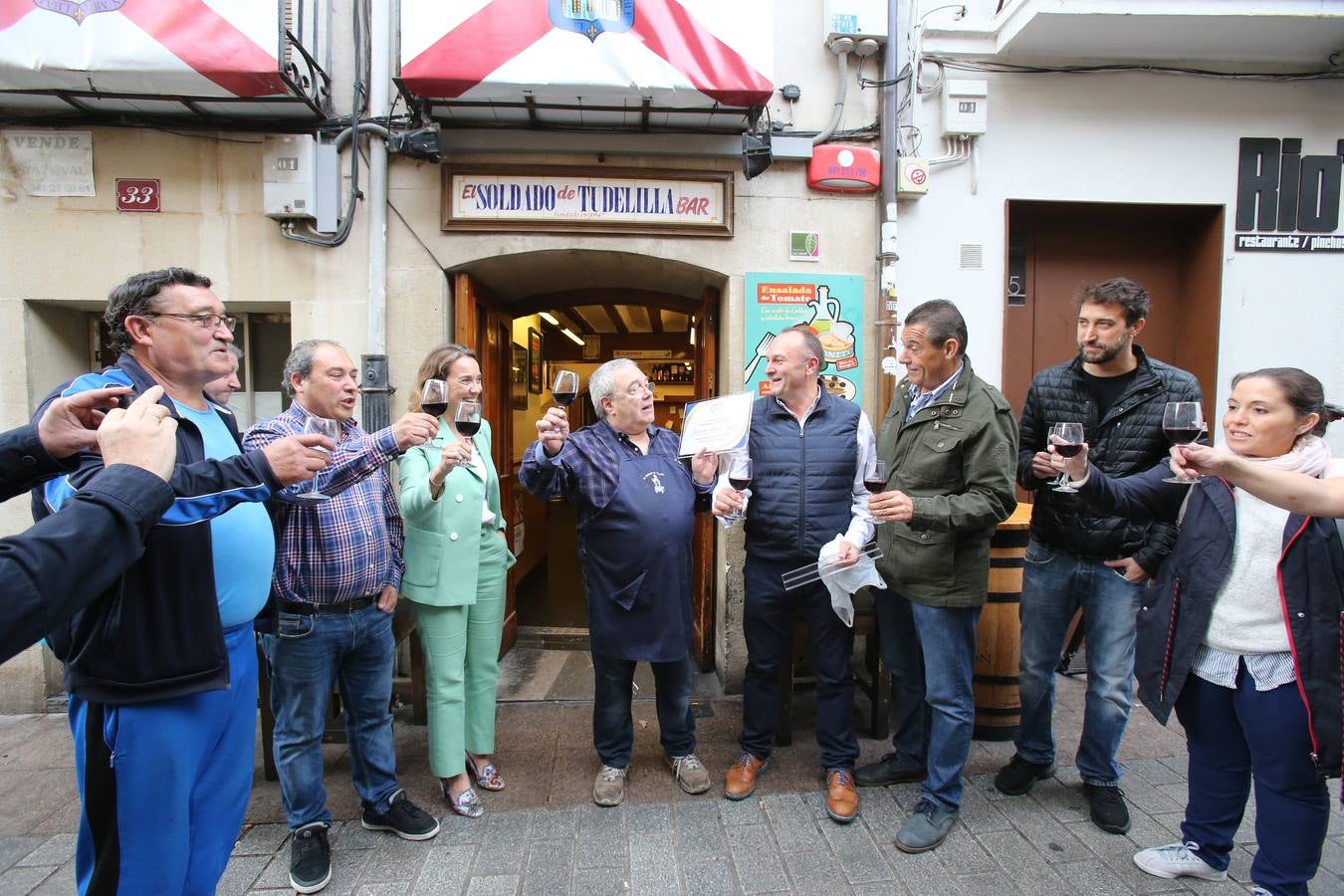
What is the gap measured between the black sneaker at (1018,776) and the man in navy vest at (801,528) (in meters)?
0.71

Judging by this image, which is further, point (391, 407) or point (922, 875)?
point (391, 407)

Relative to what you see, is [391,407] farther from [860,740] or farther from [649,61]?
[860,740]

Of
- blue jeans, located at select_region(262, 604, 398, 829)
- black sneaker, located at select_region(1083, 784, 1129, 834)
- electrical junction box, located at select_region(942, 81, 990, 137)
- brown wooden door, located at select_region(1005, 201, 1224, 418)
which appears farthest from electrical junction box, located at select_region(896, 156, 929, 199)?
blue jeans, located at select_region(262, 604, 398, 829)

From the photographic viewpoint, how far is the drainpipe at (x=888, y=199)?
13.3 feet

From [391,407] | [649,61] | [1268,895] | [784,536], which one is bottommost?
[1268,895]

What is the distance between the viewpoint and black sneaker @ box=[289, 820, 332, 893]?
2465 millimetres

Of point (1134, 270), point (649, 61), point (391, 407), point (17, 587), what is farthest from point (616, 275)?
point (17, 587)

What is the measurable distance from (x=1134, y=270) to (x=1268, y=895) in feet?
12.9

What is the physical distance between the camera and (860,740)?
3.66 m

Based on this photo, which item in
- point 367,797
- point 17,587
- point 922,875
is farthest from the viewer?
point 367,797

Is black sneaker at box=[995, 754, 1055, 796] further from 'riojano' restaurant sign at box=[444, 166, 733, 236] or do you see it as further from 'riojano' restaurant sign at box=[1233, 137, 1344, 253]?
'riojano' restaurant sign at box=[1233, 137, 1344, 253]

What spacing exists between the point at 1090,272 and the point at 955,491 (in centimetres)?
290

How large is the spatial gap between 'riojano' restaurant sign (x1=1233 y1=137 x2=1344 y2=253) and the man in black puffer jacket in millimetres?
2520

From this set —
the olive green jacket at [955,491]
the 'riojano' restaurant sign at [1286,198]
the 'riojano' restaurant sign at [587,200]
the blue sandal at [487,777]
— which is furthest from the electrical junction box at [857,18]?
the blue sandal at [487,777]
